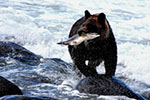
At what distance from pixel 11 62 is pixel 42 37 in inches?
192

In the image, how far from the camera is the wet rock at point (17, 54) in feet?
27.3

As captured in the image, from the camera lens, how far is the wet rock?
8325 mm

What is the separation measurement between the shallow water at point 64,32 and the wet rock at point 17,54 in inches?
19.4

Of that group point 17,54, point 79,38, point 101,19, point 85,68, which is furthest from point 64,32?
point 79,38

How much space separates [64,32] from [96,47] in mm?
7990

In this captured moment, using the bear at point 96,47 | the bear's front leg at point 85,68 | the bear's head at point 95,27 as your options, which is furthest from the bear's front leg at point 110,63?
the bear's head at point 95,27

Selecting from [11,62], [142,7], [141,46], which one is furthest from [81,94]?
[142,7]

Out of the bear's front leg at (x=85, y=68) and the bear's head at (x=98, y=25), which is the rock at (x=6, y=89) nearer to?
the bear's head at (x=98, y=25)

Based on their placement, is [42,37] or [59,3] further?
[59,3]

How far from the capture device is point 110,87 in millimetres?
6070

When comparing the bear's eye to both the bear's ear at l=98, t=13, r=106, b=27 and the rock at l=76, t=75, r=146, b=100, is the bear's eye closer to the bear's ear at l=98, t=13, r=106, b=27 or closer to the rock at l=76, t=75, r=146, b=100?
the bear's ear at l=98, t=13, r=106, b=27

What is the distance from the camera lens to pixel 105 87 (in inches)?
240

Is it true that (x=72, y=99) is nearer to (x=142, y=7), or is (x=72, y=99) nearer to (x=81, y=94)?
(x=81, y=94)

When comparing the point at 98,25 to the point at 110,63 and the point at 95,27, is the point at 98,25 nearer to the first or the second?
the point at 95,27
